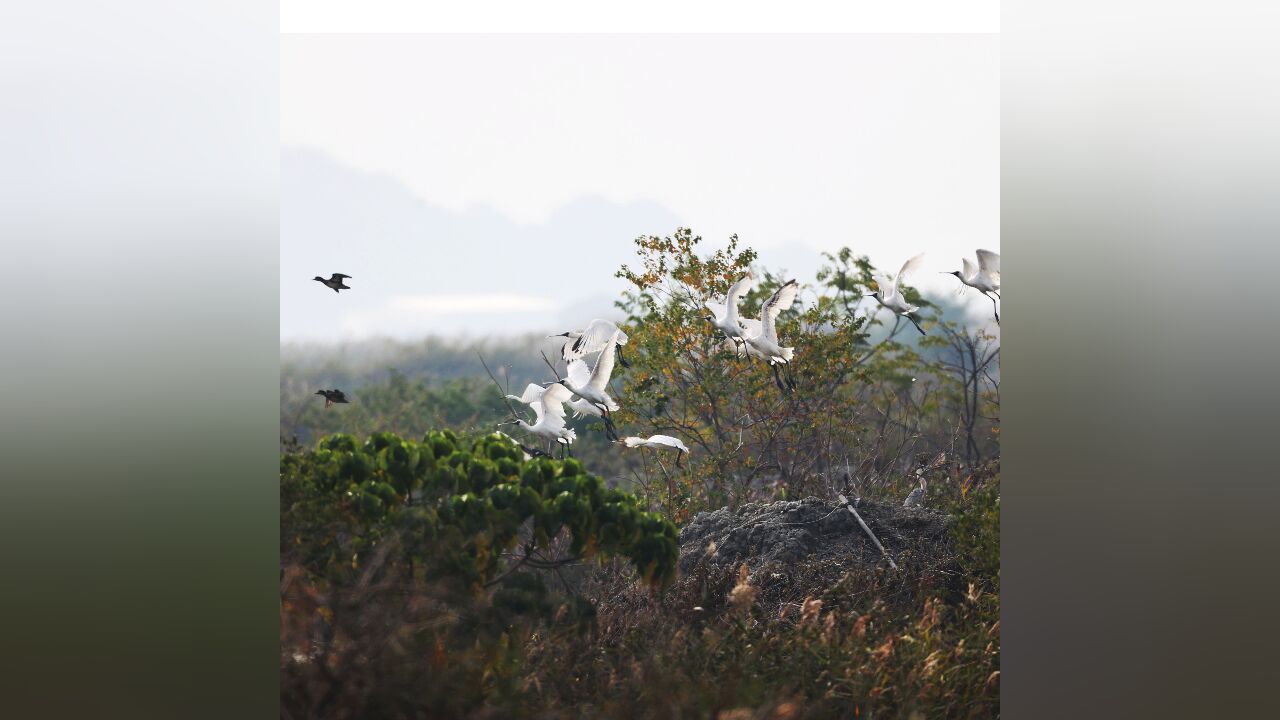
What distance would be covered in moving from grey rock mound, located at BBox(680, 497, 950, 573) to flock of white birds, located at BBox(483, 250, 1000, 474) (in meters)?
0.68

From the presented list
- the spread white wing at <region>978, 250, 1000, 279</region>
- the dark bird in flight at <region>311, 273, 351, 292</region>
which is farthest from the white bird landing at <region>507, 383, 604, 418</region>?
the spread white wing at <region>978, 250, 1000, 279</region>

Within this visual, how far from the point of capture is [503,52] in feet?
18.4

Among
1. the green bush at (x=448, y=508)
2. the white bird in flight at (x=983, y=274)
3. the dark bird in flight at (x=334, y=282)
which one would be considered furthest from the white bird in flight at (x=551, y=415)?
the white bird in flight at (x=983, y=274)

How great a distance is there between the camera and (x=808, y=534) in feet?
17.0

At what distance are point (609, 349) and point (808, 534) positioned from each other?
60.4 inches

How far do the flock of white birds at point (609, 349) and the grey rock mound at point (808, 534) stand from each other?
2.24 feet

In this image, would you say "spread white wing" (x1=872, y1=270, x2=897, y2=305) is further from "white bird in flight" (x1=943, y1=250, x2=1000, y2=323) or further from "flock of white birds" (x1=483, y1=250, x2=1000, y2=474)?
"white bird in flight" (x1=943, y1=250, x2=1000, y2=323)

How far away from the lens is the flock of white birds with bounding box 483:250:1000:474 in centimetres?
462

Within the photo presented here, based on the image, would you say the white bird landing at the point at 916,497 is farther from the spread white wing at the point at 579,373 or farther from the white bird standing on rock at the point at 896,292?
the spread white wing at the point at 579,373

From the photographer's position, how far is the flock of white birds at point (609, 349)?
4.62m
